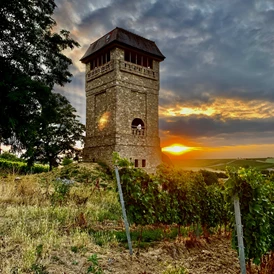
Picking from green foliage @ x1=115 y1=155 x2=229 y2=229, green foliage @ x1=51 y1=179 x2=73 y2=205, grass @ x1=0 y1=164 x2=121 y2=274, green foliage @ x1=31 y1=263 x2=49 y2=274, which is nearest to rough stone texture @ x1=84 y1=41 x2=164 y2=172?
green foliage @ x1=51 y1=179 x2=73 y2=205

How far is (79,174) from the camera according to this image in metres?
18.0

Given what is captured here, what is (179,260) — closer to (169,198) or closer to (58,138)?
(169,198)

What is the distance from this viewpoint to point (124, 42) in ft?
66.2

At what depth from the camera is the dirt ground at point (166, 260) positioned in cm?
455

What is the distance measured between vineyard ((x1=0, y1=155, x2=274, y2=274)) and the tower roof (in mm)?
13700

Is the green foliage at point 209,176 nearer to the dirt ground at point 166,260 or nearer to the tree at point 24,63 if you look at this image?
the tree at point 24,63

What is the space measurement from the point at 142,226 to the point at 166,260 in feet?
5.37

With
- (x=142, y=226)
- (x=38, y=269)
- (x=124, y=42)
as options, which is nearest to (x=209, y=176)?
(x=124, y=42)

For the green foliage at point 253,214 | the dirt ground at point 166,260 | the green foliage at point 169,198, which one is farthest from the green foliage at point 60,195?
the green foliage at point 253,214

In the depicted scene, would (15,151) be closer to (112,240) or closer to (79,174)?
(79,174)

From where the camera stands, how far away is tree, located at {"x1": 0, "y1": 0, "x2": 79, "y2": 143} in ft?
48.7

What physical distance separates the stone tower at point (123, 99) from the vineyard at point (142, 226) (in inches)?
415

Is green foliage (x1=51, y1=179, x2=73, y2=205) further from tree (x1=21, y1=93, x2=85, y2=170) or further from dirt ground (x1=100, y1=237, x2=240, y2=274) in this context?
tree (x1=21, y1=93, x2=85, y2=170)

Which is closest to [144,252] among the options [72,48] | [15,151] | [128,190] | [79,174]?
[128,190]
